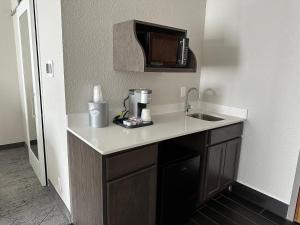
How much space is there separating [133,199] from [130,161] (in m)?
0.28

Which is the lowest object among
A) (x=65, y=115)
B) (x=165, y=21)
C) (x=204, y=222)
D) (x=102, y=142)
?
(x=204, y=222)

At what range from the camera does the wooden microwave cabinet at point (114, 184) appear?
131 centimetres

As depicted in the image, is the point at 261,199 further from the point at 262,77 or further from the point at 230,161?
the point at 262,77

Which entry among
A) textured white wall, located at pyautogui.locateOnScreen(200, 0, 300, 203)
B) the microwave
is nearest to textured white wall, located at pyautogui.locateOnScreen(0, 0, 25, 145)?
the microwave

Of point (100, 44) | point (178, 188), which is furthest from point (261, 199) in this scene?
point (100, 44)

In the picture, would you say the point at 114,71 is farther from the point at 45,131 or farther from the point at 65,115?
the point at 45,131

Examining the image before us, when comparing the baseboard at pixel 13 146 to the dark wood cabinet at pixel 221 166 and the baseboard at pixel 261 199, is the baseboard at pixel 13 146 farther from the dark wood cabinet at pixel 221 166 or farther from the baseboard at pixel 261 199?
the baseboard at pixel 261 199

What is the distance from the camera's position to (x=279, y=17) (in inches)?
76.1

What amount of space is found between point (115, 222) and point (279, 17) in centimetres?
219

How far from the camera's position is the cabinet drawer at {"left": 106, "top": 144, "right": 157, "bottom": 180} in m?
1.29

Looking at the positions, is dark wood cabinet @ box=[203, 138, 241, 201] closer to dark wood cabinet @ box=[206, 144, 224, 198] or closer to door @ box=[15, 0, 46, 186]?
dark wood cabinet @ box=[206, 144, 224, 198]

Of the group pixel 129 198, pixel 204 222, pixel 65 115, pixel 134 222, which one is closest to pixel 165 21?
pixel 65 115

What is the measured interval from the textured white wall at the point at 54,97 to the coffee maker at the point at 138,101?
1.89 feet

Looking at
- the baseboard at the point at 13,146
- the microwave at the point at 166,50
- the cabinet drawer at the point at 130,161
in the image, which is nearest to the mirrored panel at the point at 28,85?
the baseboard at the point at 13,146
